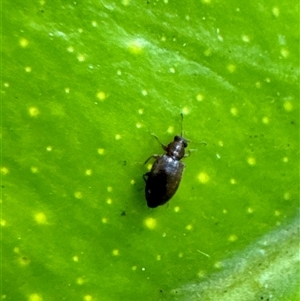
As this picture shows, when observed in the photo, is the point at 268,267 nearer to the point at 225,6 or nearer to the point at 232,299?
the point at 232,299

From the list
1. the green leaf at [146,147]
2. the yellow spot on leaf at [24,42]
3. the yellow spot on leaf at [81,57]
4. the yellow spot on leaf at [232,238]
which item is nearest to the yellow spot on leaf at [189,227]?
the green leaf at [146,147]

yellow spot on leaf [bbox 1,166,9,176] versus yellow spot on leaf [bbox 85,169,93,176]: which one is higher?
yellow spot on leaf [bbox 85,169,93,176]

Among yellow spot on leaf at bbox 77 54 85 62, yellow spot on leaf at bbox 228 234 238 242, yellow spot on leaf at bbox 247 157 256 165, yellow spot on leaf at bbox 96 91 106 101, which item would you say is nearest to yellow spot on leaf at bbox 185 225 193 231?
yellow spot on leaf at bbox 228 234 238 242

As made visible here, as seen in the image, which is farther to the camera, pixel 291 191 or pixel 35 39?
pixel 291 191

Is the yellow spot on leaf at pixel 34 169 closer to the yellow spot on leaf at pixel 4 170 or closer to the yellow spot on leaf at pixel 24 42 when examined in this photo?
the yellow spot on leaf at pixel 4 170

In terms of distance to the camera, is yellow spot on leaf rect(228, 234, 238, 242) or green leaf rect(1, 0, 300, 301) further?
yellow spot on leaf rect(228, 234, 238, 242)

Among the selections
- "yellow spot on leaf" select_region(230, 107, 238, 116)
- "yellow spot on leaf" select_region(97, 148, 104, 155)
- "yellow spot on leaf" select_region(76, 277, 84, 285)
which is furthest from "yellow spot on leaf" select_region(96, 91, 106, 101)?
"yellow spot on leaf" select_region(76, 277, 84, 285)

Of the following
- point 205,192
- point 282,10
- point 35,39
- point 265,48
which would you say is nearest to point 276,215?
point 205,192

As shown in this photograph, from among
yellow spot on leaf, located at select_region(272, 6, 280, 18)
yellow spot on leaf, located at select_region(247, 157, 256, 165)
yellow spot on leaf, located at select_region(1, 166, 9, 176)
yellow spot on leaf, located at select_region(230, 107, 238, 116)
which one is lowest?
yellow spot on leaf, located at select_region(1, 166, 9, 176)

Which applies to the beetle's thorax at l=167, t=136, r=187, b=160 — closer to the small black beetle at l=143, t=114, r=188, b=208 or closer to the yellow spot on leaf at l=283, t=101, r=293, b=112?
the small black beetle at l=143, t=114, r=188, b=208
